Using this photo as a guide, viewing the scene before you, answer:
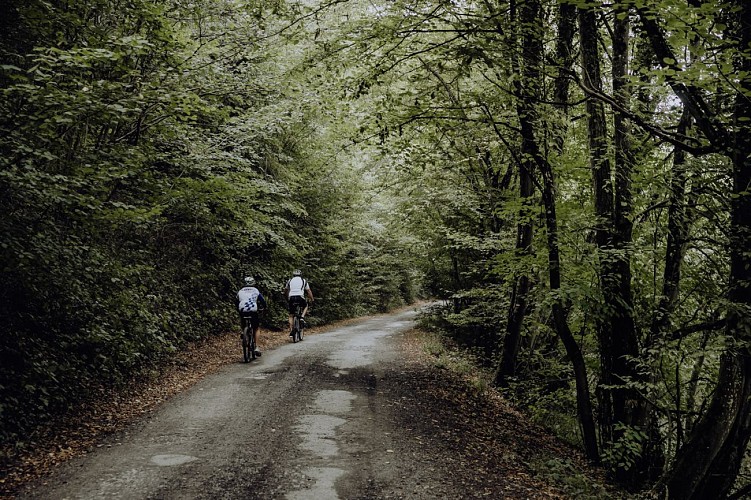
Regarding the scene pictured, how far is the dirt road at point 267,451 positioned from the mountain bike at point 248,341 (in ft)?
5.80

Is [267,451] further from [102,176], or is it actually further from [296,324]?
[296,324]

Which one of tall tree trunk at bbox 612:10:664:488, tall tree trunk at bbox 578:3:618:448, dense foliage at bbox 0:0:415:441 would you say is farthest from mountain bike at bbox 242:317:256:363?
tall tree trunk at bbox 612:10:664:488

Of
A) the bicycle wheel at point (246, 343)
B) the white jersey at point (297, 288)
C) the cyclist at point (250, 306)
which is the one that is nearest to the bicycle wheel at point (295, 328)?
the white jersey at point (297, 288)

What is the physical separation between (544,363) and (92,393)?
9049 mm

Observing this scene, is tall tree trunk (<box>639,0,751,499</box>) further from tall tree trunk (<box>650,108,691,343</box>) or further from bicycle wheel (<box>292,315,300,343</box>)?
bicycle wheel (<box>292,315,300,343</box>)

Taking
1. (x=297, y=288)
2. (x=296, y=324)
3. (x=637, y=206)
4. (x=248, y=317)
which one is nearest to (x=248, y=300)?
(x=248, y=317)

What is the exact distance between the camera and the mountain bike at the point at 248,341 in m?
11.1

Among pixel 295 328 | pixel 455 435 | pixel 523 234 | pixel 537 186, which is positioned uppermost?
pixel 537 186

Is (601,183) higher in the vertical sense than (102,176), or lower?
lower

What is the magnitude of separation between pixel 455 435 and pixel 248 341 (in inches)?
228

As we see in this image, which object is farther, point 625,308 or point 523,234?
point 523,234

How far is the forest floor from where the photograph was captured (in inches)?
210

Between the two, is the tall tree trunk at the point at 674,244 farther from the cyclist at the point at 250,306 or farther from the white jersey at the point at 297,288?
the white jersey at the point at 297,288

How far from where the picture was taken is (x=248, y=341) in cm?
1109
